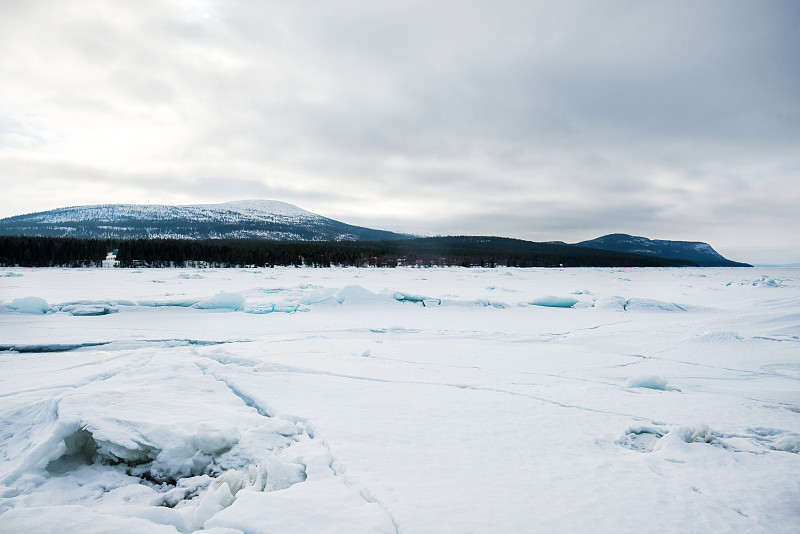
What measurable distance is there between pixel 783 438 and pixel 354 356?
3880 mm

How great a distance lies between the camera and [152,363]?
3.81 meters

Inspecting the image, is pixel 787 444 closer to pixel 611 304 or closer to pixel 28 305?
pixel 611 304

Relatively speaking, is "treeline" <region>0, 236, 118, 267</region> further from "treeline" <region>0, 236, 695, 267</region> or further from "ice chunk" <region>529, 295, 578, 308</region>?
"ice chunk" <region>529, 295, 578, 308</region>

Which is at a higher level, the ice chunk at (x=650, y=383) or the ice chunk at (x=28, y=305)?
the ice chunk at (x=650, y=383)

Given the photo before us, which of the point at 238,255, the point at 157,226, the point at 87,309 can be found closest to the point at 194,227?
the point at 157,226

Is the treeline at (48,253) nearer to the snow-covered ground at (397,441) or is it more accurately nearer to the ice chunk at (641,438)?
the snow-covered ground at (397,441)

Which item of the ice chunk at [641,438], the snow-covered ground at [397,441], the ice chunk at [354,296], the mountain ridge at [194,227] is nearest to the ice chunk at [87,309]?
the snow-covered ground at [397,441]

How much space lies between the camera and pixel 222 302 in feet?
32.4

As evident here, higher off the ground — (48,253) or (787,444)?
(48,253)

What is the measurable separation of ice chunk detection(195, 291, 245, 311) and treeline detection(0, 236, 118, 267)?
39547mm

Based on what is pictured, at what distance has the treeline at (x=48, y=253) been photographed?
3644 centimetres

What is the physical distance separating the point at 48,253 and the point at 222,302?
136ft

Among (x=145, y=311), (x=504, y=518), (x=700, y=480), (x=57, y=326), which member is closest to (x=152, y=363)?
(x=504, y=518)

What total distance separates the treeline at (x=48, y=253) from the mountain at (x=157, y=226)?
177ft
